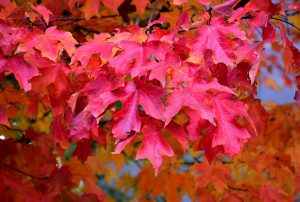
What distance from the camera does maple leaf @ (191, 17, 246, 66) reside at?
154cm

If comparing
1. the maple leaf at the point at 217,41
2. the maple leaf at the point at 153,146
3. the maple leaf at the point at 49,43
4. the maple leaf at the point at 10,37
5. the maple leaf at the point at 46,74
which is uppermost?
the maple leaf at the point at 217,41

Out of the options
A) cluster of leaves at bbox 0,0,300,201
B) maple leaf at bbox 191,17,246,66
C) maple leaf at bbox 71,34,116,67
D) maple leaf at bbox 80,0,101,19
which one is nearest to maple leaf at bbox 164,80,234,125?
cluster of leaves at bbox 0,0,300,201

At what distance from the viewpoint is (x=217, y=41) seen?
5.13ft

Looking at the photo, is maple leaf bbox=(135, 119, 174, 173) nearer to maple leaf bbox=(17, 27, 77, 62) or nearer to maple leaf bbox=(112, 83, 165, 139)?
maple leaf bbox=(112, 83, 165, 139)

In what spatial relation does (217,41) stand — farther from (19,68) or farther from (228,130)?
(19,68)

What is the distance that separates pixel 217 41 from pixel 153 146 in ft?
1.27

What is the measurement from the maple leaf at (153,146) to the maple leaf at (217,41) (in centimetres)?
26

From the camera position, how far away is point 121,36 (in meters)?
1.67

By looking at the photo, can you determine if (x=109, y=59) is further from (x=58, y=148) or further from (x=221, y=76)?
(x=58, y=148)

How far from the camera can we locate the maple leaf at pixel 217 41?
1.54 meters

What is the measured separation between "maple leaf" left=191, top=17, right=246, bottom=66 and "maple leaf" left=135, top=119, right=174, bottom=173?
26 cm

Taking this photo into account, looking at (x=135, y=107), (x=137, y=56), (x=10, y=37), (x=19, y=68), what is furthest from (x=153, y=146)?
(x=10, y=37)

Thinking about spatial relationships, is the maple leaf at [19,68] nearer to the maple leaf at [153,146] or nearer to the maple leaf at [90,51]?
the maple leaf at [90,51]

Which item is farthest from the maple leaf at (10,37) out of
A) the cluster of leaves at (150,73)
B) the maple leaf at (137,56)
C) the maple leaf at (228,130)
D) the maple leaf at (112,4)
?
the maple leaf at (228,130)
